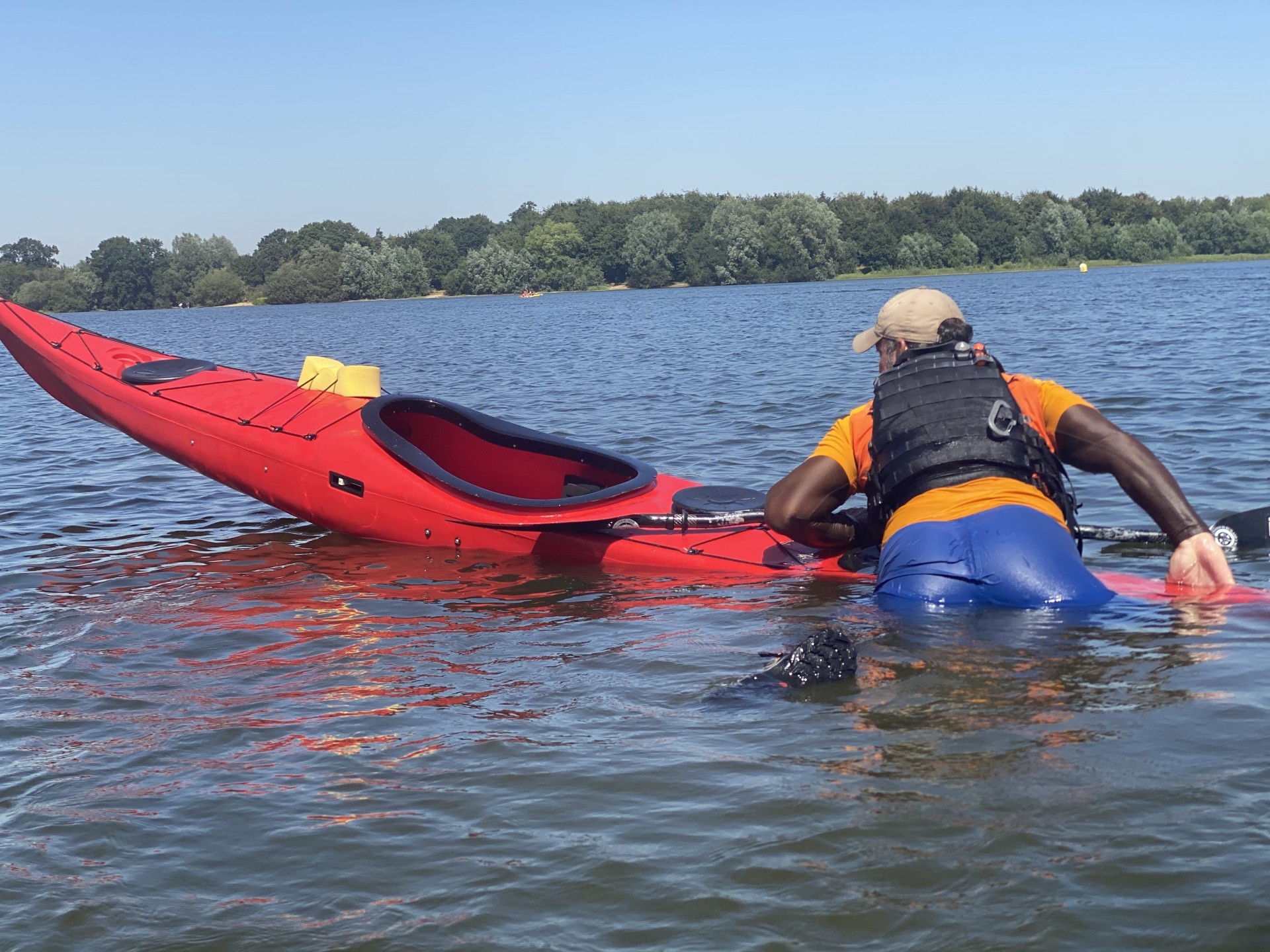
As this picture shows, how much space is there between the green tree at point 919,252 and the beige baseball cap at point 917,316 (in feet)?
289

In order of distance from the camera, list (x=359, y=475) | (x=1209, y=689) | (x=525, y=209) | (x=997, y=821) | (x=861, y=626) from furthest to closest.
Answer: (x=525, y=209)
(x=359, y=475)
(x=861, y=626)
(x=1209, y=689)
(x=997, y=821)

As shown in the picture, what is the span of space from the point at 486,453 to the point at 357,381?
1.07m

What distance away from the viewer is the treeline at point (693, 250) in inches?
3398

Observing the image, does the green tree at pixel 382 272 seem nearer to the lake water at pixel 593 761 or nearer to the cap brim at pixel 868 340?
the lake water at pixel 593 761

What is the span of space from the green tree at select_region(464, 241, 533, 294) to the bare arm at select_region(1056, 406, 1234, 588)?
303ft

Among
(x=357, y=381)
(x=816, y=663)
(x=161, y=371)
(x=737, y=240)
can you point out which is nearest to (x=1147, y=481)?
(x=816, y=663)

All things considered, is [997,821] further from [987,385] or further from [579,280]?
[579,280]

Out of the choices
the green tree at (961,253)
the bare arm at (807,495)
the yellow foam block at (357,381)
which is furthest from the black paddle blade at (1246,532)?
the green tree at (961,253)

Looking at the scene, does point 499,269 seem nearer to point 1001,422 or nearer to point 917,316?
point 917,316

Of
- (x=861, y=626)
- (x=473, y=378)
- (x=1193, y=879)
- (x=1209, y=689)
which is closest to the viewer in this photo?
(x=1193, y=879)

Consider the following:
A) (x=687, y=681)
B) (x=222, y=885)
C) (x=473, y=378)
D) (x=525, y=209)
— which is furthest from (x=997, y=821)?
(x=525, y=209)

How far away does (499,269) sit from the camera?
94688 mm

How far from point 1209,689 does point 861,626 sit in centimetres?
138

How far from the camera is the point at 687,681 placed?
432 centimetres
